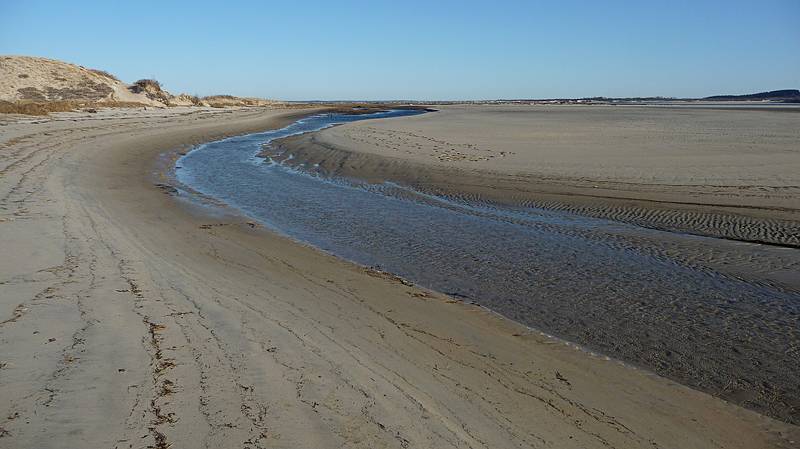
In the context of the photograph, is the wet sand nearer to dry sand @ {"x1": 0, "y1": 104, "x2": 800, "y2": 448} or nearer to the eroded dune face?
dry sand @ {"x1": 0, "y1": 104, "x2": 800, "y2": 448}

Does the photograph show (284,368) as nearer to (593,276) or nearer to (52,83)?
(593,276)

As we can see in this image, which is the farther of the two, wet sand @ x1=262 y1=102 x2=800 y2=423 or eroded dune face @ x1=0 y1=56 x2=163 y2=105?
eroded dune face @ x1=0 y1=56 x2=163 y2=105

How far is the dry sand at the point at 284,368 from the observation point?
3.13 metres

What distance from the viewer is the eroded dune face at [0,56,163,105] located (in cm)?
3744

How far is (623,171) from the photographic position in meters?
14.0

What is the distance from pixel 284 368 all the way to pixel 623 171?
12.3 metres

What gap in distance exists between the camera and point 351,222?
33.5ft

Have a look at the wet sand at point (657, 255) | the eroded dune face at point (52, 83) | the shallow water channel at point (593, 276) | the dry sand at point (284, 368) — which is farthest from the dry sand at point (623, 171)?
the eroded dune face at point (52, 83)

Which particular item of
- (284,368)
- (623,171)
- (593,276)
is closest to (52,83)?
(623,171)

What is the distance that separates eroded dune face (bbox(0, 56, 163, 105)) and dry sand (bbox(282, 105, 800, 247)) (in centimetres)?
2510

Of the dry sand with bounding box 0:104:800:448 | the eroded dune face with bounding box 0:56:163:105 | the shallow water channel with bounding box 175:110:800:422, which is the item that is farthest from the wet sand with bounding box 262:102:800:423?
the eroded dune face with bounding box 0:56:163:105

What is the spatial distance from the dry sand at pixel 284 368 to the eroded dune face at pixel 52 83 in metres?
37.6

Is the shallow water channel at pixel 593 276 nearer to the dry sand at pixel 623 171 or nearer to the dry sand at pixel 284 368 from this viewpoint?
the dry sand at pixel 284 368

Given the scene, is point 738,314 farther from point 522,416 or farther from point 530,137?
point 530,137
